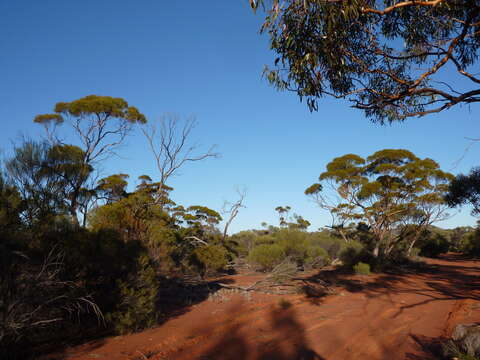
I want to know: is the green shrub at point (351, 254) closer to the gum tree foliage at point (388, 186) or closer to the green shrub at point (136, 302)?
the gum tree foliage at point (388, 186)

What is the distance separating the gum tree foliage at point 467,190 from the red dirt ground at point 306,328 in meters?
4.80

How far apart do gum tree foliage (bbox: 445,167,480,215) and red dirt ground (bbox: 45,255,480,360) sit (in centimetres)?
480

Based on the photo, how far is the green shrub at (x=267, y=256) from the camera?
14349 mm

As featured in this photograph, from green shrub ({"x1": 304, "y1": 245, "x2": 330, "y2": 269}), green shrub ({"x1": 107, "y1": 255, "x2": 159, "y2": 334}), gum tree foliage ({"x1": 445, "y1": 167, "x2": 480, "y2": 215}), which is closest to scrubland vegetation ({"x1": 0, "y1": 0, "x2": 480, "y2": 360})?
green shrub ({"x1": 107, "y1": 255, "x2": 159, "y2": 334})

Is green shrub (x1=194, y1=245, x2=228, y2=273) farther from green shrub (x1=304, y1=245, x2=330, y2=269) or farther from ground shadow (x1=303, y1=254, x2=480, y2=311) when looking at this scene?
green shrub (x1=304, y1=245, x2=330, y2=269)

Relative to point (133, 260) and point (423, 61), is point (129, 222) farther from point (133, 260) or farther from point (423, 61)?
→ point (423, 61)

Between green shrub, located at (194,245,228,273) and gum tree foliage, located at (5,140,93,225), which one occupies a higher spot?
gum tree foliage, located at (5,140,93,225)

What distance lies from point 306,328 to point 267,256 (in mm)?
7524

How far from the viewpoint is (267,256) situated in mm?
14430

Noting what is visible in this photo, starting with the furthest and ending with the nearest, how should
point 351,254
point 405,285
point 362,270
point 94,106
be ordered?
1. point 351,254
2. point 362,270
3. point 94,106
4. point 405,285

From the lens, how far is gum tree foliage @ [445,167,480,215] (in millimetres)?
13305

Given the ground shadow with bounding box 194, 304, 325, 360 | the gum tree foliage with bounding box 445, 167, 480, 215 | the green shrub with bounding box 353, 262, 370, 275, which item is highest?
the gum tree foliage with bounding box 445, 167, 480, 215

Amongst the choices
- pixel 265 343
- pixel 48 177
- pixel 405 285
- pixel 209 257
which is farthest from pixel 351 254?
pixel 48 177

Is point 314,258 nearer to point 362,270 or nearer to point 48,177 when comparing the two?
point 362,270
